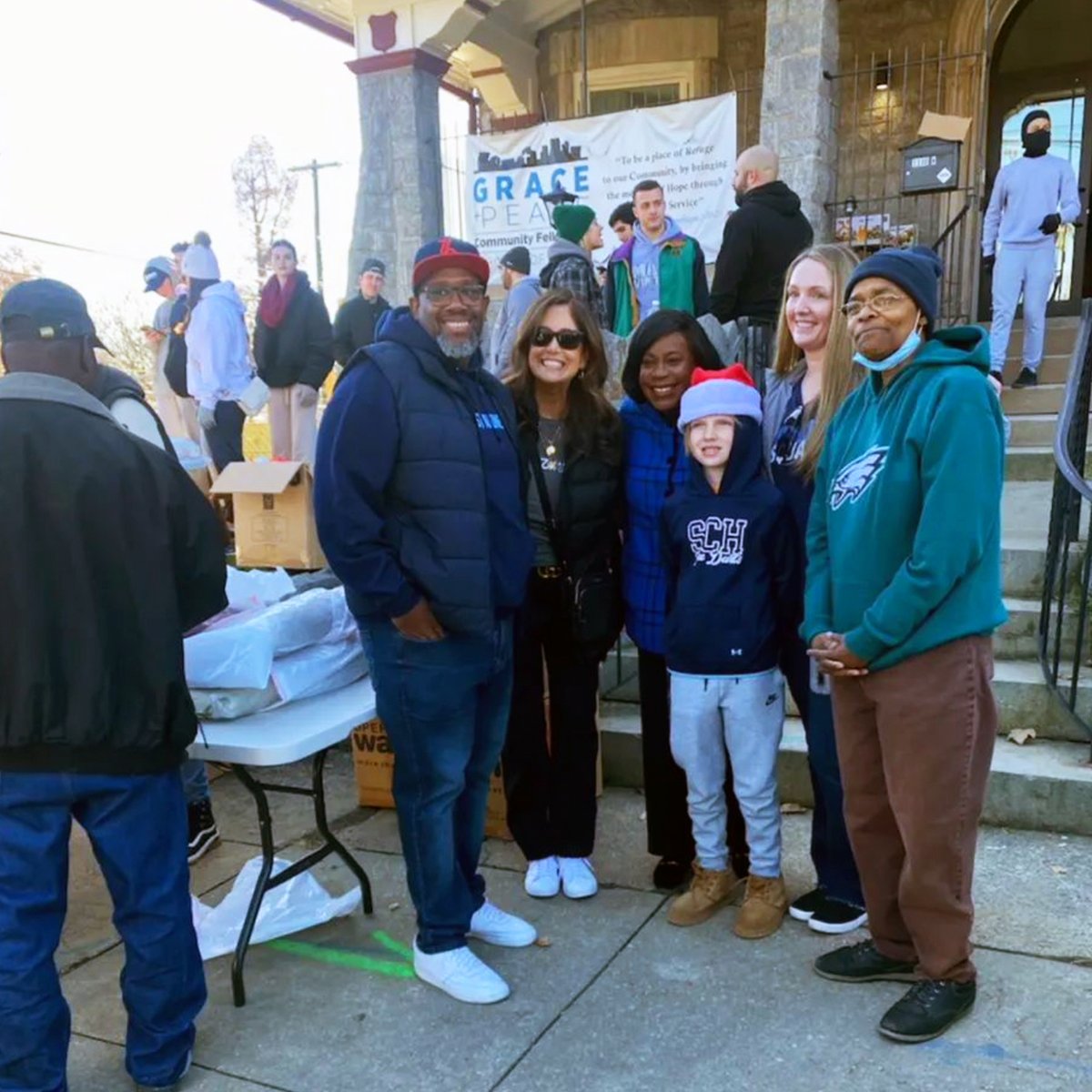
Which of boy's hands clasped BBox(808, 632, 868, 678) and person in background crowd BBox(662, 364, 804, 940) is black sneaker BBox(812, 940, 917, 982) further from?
boy's hands clasped BBox(808, 632, 868, 678)

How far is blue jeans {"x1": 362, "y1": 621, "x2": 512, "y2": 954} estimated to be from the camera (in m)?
2.63

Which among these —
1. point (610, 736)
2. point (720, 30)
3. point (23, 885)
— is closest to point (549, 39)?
point (720, 30)

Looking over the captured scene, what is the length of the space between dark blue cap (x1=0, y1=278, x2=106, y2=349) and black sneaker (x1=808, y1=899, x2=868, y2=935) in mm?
2577

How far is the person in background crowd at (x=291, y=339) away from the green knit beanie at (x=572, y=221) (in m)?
2.37

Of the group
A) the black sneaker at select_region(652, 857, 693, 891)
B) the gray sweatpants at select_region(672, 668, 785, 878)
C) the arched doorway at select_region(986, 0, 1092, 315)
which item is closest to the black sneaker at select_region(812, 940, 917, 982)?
the gray sweatpants at select_region(672, 668, 785, 878)

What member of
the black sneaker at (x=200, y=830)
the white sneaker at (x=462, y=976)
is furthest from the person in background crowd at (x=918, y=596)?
the black sneaker at (x=200, y=830)

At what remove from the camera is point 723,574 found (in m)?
2.90

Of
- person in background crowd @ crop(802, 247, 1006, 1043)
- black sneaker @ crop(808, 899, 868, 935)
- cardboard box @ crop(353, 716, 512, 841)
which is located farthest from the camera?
cardboard box @ crop(353, 716, 512, 841)

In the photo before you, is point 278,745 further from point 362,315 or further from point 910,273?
point 362,315

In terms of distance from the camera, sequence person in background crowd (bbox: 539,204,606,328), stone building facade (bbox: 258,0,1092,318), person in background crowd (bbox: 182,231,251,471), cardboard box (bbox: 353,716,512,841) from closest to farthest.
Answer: cardboard box (bbox: 353,716,512,841) → person in background crowd (bbox: 539,204,606,328) → person in background crowd (bbox: 182,231,251,471) → stone building facade (bbox: 258,0,1092,318)

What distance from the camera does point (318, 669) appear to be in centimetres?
321

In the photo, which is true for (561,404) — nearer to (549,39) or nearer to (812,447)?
(812,447)

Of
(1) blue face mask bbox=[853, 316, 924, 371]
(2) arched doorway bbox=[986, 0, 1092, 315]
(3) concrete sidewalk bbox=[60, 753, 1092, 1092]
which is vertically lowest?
(3) concrete sidewalk bbox=[60, 753, 1092, 1092]

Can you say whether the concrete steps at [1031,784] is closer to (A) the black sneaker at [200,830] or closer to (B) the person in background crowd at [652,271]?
(A) the black sneaker at [200,830]
